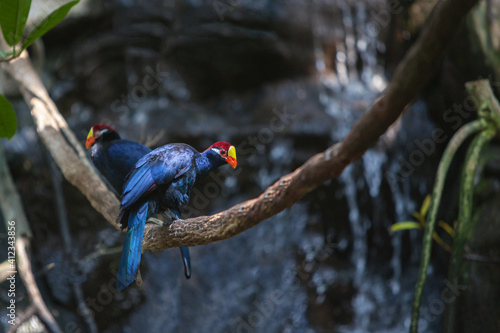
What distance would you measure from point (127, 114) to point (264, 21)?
140cm

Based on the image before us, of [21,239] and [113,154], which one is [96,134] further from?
[21,239]

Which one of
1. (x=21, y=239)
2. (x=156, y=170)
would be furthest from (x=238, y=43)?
(x=156, y=170)

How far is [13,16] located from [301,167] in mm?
1090

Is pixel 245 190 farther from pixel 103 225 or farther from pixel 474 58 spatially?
pixel 474 58

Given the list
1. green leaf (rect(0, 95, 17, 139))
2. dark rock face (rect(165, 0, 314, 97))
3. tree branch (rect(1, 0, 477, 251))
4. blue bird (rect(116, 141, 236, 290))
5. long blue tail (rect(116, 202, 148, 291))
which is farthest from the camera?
dark rock face (rect(165, 0, 314, 97))

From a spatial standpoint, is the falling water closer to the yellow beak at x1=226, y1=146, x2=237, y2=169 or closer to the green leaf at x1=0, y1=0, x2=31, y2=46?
the yellow beak at x1=226, y1=146, x2=237, y2=169

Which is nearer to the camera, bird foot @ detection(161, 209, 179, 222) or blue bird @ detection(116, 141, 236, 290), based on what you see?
blue bird @ detection(116, 141, 236, 290)

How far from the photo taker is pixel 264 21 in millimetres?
3855

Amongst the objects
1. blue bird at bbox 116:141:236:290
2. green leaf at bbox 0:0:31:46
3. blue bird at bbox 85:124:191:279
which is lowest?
blue bird at bbox 116:141:236:290

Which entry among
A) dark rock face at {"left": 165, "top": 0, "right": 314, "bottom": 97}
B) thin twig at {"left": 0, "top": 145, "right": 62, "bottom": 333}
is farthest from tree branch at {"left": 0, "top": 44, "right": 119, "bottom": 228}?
dark rock face at {"left": 165, "top": 0, "right": 314, "bottom": 97}

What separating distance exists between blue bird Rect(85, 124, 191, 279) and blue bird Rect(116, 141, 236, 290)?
0.27 metres

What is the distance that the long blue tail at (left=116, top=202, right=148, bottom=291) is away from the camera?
1.40 metres

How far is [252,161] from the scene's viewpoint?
3.47 meters

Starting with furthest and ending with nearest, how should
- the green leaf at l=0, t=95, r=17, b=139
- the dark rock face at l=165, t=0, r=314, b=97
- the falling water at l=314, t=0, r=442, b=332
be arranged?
the dark rock face at l=165, t=0, r=314, b=97 < the falling water at l=314, t=0, r=442, b=332 < the green leaf at l=0, t=95, r=17, b=139
